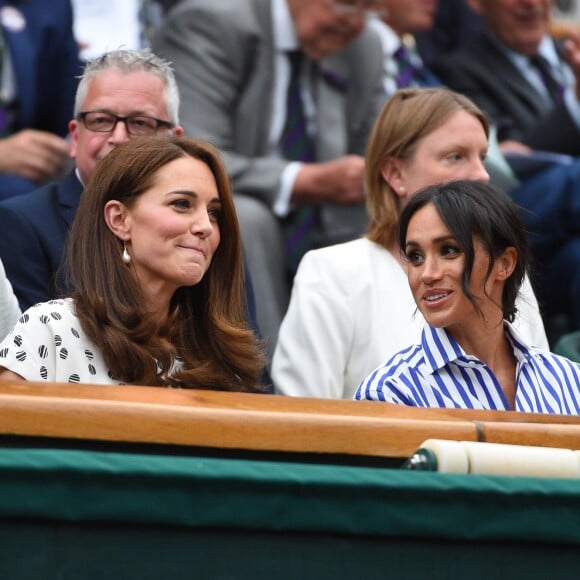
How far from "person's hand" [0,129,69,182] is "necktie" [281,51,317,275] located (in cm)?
77

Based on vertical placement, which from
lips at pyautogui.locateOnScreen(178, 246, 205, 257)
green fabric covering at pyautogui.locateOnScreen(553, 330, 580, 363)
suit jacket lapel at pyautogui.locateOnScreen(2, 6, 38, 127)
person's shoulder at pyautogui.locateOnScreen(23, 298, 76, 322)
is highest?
suit jacket lapel at pyautogui.locateOnScreen(2, 6, 38, 127)

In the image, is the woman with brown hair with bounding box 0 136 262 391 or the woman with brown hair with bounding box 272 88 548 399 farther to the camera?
the woman with brown hair with bounding box 272 88 548 399

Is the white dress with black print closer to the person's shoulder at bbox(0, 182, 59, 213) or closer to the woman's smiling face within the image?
the woman's smiling face

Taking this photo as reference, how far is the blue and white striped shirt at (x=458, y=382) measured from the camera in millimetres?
2654

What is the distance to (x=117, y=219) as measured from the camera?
2885 millimetres

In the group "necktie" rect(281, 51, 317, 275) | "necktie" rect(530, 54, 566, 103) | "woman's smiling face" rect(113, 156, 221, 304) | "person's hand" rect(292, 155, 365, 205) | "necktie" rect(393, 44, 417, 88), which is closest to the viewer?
"woman's smiling face" rect(113, 156, 221, 304)

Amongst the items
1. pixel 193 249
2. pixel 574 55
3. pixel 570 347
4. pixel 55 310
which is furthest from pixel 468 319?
pixel 574 55

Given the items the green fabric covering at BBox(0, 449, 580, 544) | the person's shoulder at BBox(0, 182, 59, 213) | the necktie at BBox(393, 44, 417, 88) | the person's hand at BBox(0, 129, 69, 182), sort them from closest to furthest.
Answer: the green fabric covering at BBox(0, 449, 580, 544) < the person's shoulder at BBox(0, 182, 59, 213) < the person's hand at BBox(0, 129, 69, 182) < the necktie at BBox(393, 44, 417, 88)

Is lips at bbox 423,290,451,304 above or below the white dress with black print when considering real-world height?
above

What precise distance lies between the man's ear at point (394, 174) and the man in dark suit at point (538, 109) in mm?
1302

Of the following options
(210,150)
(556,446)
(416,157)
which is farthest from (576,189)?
(556,446)

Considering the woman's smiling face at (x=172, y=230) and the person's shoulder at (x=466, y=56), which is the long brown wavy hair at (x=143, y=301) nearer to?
the woman's smiling face at (x=172, y=230)

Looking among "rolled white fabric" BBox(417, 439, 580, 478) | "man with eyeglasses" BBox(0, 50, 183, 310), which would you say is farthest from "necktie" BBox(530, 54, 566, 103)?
"rolled white fabric" BBox(417, 439, 580, 478)

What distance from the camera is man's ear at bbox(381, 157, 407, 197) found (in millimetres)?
3566
